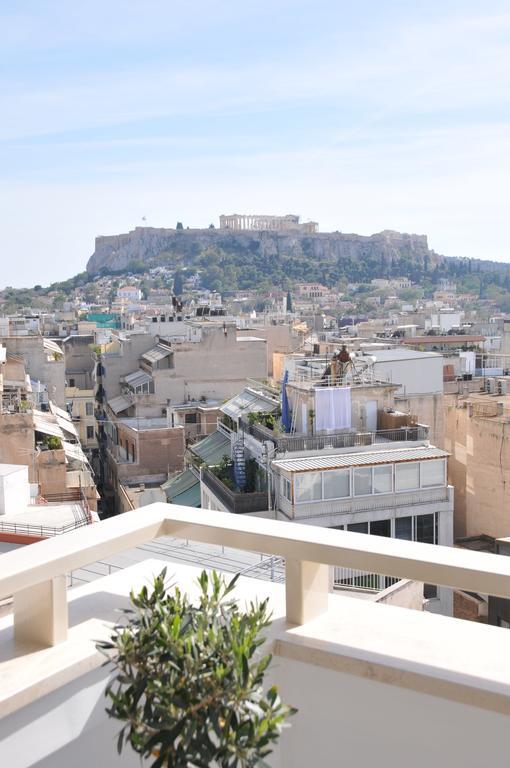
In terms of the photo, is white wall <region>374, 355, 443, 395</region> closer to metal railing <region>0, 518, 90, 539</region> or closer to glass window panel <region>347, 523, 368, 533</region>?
glass window panel <region>347, 523, 368, 533</region>

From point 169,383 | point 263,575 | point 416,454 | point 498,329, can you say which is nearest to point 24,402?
point 416,454

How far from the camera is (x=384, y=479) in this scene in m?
13.8

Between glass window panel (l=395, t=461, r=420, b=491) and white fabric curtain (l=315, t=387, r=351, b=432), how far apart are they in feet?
6.42

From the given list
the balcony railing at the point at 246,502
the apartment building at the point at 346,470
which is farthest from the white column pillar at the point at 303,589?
the balcony railing at the point at 246,502

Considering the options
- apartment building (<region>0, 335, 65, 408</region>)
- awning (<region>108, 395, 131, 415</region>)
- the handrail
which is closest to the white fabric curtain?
the handrail

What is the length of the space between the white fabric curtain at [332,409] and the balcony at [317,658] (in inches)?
498

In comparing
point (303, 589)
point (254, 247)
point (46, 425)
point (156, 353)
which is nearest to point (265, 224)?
point (254, 247)

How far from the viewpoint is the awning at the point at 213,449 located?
1797 centimetres

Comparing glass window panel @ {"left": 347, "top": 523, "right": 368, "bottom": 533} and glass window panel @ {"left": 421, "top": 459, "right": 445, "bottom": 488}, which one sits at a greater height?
glass window panel @ {"left": 421, "top": 459, "right": 445, "bottom": 488}

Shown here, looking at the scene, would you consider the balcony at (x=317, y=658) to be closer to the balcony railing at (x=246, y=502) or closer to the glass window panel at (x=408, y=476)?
the glass window panel at (x=408, y=476)

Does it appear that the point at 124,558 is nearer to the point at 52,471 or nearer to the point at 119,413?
the point at 52,471

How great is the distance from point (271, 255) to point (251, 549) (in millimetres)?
148823

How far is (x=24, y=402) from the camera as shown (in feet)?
59.7

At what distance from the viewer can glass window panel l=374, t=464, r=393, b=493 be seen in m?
13.8
